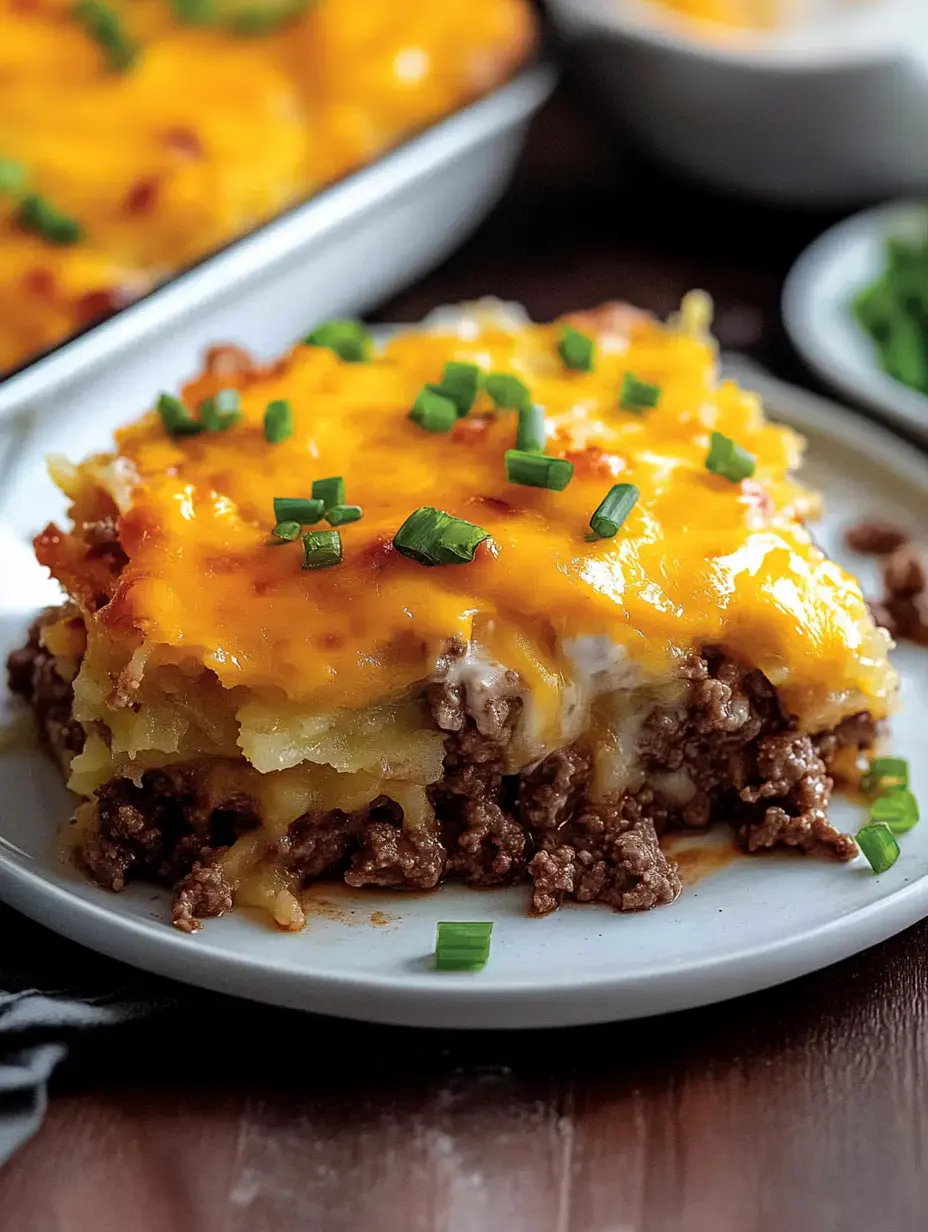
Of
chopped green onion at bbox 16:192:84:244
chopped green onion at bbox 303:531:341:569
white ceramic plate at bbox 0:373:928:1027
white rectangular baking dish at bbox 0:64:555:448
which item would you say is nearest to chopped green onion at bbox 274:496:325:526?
chopped green onion at bbox 303:531:341:569

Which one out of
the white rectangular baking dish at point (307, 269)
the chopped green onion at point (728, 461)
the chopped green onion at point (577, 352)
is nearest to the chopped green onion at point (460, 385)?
the chopped green onion at point (577, 352)

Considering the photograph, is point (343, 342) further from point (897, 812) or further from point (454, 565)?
point (897, 812)

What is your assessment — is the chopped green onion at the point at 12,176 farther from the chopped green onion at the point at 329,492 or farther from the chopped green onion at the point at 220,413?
the chopped green onion at the point at 329,492

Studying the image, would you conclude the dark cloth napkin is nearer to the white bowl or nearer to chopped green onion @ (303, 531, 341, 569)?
chopped green onion @ (303, 531, 341, 569)

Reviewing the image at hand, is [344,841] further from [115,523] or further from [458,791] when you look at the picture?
[115,523]

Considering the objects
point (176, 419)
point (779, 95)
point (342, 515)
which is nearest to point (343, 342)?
point (176, 419)
